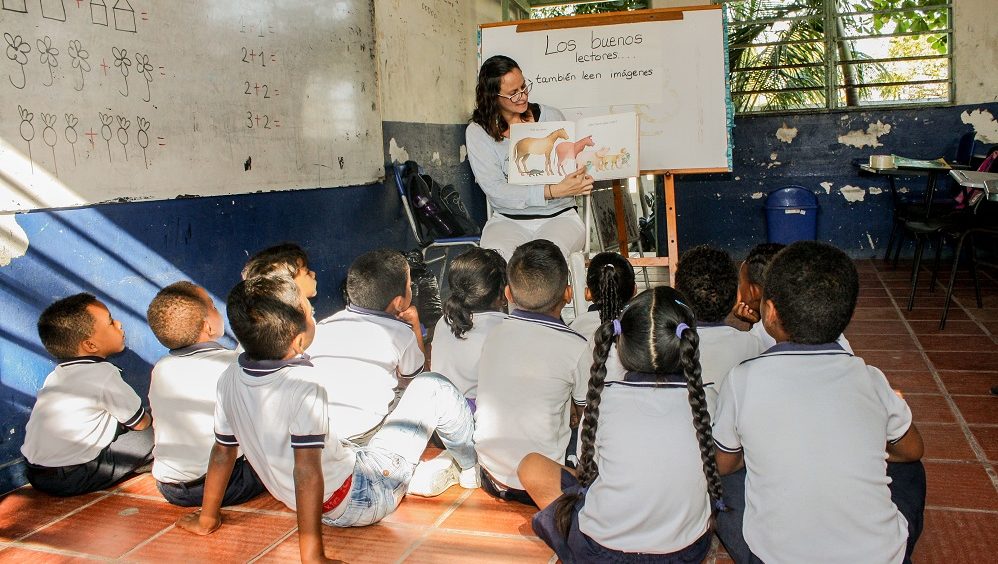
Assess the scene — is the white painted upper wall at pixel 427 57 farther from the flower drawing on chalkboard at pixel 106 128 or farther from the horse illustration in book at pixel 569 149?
the flower drawing on chalkboard at pixel 106 128

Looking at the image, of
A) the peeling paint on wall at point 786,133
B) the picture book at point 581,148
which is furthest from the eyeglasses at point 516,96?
the peeling paint on wall at point 786,133

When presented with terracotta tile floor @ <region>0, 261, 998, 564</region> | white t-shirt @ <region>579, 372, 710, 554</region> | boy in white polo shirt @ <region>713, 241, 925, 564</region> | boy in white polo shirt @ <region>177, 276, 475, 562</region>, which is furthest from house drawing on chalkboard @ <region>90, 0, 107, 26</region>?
boy in white polo shirt @ <region>713, 241, 925, 564</region>

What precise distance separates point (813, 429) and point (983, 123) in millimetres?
5929

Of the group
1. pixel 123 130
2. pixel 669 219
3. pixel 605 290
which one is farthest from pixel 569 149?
pixel 123 130

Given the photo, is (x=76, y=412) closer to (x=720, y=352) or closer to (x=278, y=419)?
(x=278, y=419)

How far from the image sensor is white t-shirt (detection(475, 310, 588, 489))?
2188 millimetres

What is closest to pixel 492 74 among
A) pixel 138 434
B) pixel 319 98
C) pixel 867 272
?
pixel 319 98

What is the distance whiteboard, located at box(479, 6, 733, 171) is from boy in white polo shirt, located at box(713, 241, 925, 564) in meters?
2.39

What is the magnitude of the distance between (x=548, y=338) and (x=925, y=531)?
1133 mm

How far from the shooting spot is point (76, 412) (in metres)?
2.56

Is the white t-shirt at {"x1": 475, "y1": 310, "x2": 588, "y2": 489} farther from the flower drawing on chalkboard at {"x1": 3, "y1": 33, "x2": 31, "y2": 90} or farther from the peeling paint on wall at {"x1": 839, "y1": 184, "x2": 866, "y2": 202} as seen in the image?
the peeling paint on wall at {"x1": 839, "y1": 184, "x2": 866, "y2": 202}

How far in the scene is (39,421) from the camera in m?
2.55

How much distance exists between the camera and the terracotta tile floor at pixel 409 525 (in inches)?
85.5

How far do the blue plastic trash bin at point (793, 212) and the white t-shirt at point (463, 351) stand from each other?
469 cm
